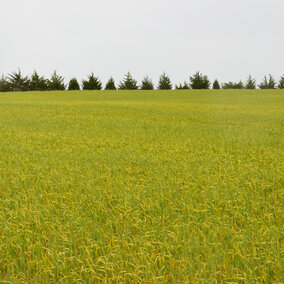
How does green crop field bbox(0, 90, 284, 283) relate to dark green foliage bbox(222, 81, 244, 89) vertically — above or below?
below

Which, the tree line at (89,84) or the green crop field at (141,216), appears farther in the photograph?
the tree line at (89,84)

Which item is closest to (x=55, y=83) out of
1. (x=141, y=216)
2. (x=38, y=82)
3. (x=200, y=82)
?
(x=38, y=82)

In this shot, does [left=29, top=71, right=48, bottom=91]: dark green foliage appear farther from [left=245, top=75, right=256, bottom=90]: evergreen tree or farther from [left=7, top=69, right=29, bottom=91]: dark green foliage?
[left=245, top=75, right=256, bottom=90]: evergreen tree

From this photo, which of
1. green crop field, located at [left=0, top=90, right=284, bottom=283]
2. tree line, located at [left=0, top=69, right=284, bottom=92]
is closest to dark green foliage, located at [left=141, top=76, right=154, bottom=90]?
tree line, located at [left=0, top=69, right=284, bottom=92]

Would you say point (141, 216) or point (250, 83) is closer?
point (141, 216)

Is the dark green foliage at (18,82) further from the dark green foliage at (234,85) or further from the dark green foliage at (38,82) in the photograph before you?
the dark green foliage at (234,85)

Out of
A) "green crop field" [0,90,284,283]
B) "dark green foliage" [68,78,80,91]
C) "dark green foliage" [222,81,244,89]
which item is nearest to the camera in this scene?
"green crop field" [0,90,284,283]

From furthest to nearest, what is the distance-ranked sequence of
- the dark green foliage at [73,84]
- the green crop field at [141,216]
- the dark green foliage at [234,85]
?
the dark green foliage at [234,85], the dark green foliage at [73,84], the green crop field at [141,216]

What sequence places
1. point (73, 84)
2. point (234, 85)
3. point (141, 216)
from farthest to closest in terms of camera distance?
point (234, 85)
point (73, 84)
point (141, 216)

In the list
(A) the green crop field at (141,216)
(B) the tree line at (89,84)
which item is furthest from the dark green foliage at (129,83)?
(A) the green crop field at (141,216)

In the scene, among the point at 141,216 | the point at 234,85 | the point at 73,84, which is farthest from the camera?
the point at 234,85

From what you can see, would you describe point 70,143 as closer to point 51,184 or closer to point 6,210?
point 51,184

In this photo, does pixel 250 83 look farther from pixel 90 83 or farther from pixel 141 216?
pixel 141 216

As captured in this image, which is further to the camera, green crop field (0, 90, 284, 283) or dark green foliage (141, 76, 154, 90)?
dark green foliage (141, 76, 154, 90)
